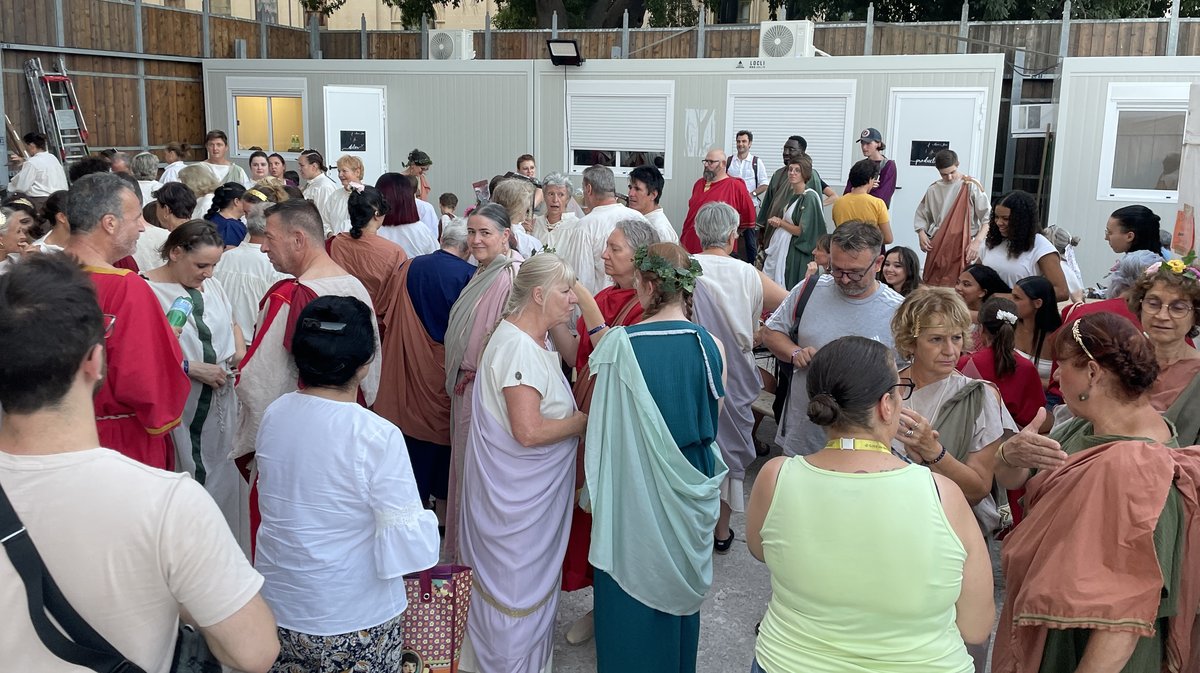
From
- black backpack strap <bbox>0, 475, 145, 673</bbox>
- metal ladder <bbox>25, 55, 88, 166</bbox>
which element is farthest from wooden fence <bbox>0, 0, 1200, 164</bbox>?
black backpack strap <bbox>0, 475, 145, 673</bbox>

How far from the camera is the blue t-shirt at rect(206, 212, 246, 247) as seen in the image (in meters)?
5.91

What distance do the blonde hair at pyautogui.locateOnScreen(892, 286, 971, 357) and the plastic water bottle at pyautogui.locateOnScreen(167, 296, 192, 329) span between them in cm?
282

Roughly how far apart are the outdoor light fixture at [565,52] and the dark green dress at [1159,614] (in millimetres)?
11092

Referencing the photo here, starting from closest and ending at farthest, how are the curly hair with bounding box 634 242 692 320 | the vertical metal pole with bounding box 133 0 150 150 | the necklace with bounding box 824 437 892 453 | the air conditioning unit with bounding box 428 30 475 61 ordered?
the necklace with bounding box 824 437 892 453, the curly hair with bounding box 634 242 692 320, the air conditioning unit with bounding box 428 30 475 61, the vertical metal pole with bounding box 133 0 150 150

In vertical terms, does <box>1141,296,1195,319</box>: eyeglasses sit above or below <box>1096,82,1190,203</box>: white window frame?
below

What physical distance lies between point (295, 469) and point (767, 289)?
295 centimetres

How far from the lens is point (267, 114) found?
53.5 feet

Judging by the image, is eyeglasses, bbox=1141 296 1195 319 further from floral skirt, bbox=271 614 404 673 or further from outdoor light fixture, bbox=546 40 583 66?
outdoor light fixture, bbox=546 40 583 66

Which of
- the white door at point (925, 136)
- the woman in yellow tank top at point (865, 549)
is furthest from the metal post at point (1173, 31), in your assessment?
Result: the woman in yellow tank top at point (865, 549)

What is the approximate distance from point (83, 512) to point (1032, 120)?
13577 millimetres

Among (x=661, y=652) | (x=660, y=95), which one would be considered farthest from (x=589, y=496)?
(x=660, y=95)

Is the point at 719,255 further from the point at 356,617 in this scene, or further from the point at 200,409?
the point at 356,617

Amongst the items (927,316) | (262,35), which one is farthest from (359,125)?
(927,316)

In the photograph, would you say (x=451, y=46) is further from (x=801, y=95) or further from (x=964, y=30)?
(x=964, y=30)
